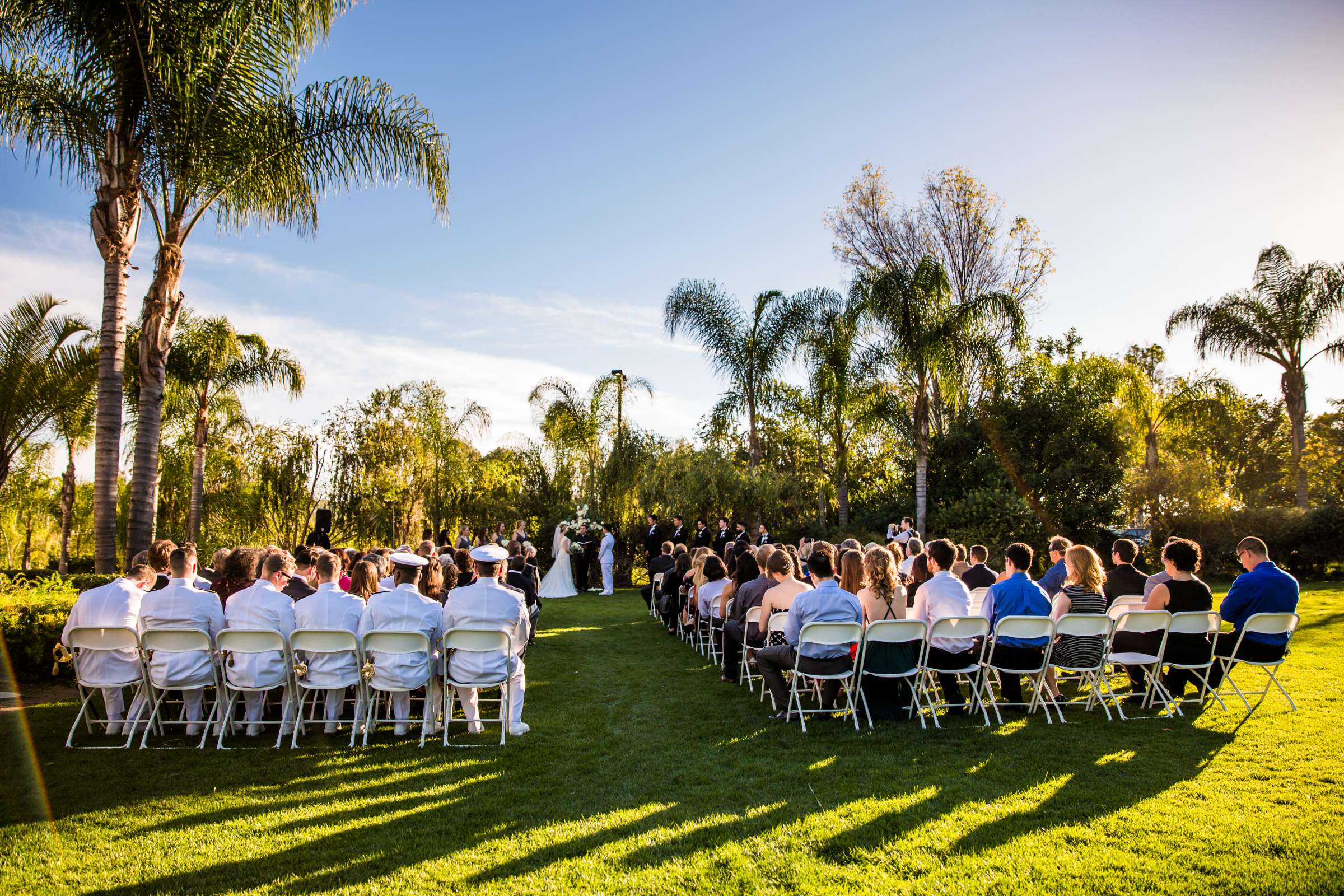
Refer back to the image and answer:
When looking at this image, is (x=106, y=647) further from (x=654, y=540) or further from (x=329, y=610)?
(x=654, y=540)

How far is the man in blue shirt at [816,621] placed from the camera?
6316 millimetres

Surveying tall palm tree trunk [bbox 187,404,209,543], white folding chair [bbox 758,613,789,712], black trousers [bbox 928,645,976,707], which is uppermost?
tall palm tree trunk [bbox 187,404,209,543]

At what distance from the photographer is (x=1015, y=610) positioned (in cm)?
666

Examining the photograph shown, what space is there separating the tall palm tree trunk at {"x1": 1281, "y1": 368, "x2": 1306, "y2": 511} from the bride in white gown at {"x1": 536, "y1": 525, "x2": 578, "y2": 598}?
20491 millimetres

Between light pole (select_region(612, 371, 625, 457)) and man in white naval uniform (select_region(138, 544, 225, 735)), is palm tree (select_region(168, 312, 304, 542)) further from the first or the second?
man in white naval uniform (select_region(138, 544, 225, 735))

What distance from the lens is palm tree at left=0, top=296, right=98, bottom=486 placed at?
44.8 feet

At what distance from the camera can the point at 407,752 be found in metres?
5.70

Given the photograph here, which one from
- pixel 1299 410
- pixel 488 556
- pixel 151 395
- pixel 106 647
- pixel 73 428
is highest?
pixel 1299 410

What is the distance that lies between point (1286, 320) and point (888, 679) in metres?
21.7

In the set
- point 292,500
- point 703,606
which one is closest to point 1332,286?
point 703,606

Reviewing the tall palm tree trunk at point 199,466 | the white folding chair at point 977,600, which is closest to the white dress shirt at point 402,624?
the white folding chair at point 977,600

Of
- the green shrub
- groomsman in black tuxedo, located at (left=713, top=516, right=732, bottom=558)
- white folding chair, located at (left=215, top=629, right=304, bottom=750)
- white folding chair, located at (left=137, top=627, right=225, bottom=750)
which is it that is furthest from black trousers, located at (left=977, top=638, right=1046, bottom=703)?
groomsman in black tuxedo, located at (left=713, top=516, right=732, bottom=558)

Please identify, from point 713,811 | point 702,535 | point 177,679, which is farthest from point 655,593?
point 713,811

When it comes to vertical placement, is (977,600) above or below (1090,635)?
above
